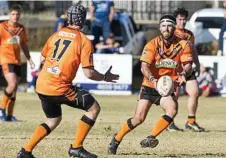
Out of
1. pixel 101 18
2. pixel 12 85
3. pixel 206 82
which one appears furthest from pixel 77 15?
pixel 101 18

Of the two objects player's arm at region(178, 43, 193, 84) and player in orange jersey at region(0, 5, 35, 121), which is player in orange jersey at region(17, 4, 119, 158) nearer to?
player's arm at region(178, 43, 193, 84)

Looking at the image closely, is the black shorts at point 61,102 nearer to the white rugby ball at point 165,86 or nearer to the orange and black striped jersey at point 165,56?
the white rugby ball at point 165,86

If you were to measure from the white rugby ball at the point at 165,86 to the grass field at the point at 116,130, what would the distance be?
87 cm

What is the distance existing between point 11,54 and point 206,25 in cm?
1035

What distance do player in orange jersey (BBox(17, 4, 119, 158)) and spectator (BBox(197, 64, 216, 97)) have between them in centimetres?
1080

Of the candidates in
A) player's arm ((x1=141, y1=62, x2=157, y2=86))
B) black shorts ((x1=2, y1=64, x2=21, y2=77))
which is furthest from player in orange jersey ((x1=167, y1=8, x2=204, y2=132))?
black shorts ((x1=2, y1=64, x2=21, y2=77))

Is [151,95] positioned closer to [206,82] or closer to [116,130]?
[116,130]

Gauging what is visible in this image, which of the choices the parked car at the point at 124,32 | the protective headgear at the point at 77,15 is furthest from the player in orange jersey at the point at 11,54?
the parked car at the point at 124,32

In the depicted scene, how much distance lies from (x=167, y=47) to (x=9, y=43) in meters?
4.78

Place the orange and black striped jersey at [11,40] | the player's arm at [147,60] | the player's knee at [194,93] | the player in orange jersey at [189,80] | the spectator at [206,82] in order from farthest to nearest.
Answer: the spectator at [206,82], the orange and black striped jersey at [11,40], the player's knee at [194,93], the player in orange jersey at [189,80], the player's arm at [147,60]

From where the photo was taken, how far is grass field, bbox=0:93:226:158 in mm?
11648

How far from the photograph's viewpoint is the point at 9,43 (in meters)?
15.7

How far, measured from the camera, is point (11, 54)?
51.3 feet

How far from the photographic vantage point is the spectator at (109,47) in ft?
76.2
